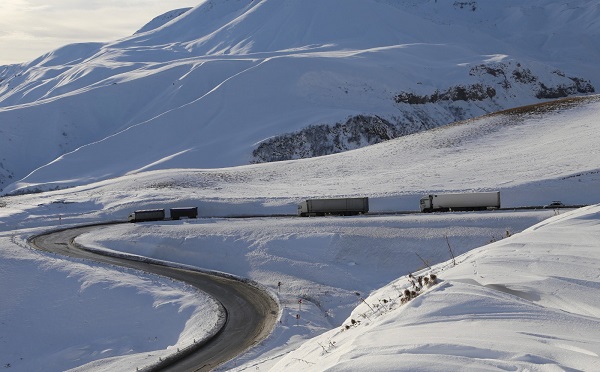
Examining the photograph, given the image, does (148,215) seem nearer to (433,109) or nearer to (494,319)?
(494,319)

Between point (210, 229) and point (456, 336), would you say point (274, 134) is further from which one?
point (456, 336)

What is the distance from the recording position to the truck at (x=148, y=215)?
188 ft

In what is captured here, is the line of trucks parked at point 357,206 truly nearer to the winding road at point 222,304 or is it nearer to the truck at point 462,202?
the truck at point 462,202

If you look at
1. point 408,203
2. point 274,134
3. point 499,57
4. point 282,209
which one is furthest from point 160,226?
point 499,57

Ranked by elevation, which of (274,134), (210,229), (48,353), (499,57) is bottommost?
(48,353)

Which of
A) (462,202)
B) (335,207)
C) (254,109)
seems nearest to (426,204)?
(462,202)

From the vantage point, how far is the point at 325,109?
129000 millimetres

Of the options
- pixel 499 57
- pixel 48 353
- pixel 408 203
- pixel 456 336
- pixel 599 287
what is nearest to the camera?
pixel 456 336

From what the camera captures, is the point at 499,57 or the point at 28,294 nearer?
the point at 28,294

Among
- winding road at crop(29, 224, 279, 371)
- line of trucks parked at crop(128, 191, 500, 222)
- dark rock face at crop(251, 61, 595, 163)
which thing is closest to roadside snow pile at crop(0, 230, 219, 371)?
winding road at crop(29, 224, 279, 371)

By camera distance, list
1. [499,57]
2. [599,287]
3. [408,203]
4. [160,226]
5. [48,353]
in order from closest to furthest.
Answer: [599,287]
[48,353]
[160,226]
[408,203]
[499,57]

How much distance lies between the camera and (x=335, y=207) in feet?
175

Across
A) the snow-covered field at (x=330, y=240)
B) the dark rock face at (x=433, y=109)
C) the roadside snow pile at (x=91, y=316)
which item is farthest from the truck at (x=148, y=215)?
the dark rock face at (x=433, y=109)

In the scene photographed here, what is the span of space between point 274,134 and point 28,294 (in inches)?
3121
